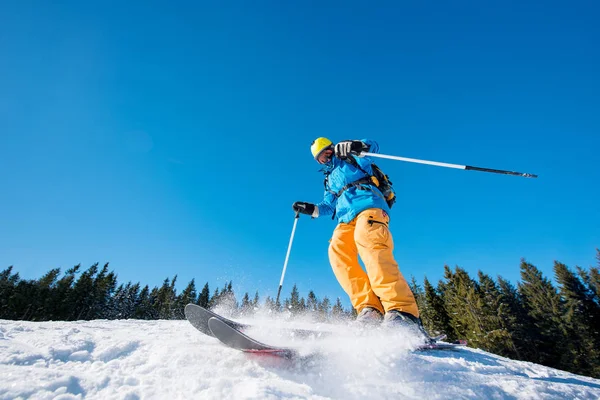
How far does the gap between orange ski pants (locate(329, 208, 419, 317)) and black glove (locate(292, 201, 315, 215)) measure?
103 centimetres

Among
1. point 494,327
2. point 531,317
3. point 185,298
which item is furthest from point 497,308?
point 185,298

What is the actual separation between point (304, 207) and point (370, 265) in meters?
2.27

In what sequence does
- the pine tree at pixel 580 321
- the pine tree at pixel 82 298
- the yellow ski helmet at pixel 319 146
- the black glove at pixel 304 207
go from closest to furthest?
the yellow ski helmet at pixel 319 146 → the black glove at pixel 304 207 → the pine tree at pixel 580 321 → the pine tree at pixel 82 298

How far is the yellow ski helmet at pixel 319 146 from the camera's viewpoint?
5.12 metres

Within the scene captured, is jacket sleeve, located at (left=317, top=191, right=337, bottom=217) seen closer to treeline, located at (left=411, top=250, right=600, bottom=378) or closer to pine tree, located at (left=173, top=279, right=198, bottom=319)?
treeline, located at (left=411, top=250, right=600, bottom=378)

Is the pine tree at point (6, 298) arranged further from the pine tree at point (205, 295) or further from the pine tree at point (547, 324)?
the pine tree at point (547, 324)

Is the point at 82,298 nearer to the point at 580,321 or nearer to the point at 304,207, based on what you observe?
the point at 304,207

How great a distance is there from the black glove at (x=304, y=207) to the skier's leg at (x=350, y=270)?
103 centimetres

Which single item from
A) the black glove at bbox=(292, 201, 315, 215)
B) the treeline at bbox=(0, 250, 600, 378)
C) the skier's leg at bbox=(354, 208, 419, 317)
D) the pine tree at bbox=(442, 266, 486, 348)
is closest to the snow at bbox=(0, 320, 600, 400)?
the skier's leg at bbox=(354, 208, 419, 317)

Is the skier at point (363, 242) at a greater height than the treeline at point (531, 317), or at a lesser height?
lesser

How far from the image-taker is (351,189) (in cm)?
425

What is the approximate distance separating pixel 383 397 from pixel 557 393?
152 centimetres

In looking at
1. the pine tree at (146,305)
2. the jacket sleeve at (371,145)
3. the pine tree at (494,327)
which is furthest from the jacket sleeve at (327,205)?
the pine tree at (146,305)

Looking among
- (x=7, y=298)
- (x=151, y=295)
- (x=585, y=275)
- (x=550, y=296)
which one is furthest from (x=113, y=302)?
(x=585, y=275)
